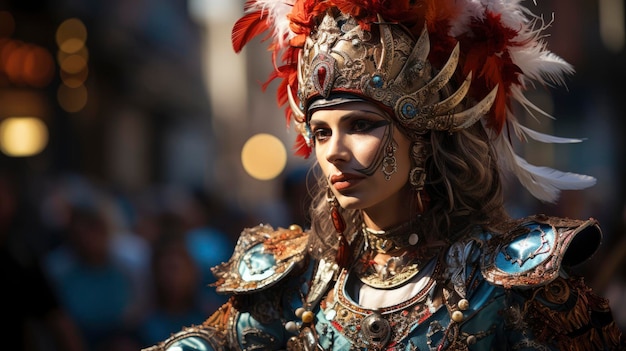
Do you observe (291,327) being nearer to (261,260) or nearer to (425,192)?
(261,260)

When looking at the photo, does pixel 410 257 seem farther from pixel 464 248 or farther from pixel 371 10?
pixel 371 10

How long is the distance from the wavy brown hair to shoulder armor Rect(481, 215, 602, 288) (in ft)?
0.52

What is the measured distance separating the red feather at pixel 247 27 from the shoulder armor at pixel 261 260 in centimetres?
78

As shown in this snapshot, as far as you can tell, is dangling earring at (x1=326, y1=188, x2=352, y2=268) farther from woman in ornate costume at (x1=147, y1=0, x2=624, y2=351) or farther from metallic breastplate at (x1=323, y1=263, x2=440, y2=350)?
metallic breastplate at (x1=323, y1=263, x2=440, y2=350)

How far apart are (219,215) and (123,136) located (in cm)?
1075

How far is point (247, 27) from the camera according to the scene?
5.33 m

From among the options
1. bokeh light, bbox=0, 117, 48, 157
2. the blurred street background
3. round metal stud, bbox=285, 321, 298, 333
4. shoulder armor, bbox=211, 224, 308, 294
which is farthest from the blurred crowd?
bokeh light, bbox=0, 117, 48, 157

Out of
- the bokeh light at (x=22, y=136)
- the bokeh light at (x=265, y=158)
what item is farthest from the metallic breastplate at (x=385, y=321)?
the bokeh light at (x=265, y=158)

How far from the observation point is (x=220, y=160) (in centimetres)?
2762

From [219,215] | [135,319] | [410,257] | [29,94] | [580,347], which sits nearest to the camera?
[580,347]

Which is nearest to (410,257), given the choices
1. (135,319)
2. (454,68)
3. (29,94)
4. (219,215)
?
(454,68)

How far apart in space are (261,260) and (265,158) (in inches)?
733

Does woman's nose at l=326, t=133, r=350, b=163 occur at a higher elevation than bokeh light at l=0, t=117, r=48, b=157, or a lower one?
higher

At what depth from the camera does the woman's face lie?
4844 millimetres
